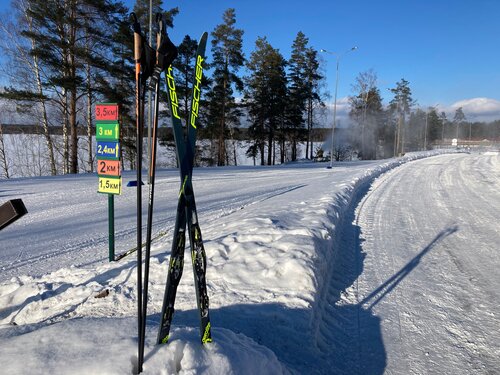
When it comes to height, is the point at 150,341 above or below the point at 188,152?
below

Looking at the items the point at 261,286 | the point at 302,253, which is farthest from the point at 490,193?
the point at 261,286

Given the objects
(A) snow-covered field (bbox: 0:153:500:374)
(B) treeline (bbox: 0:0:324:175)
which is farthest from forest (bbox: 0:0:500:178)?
(A) snow-covered field (bbox: 0:153:500:374)

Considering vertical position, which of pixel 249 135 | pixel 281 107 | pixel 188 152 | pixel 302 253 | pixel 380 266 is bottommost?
pixel 380 266

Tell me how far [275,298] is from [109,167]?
3.23 meters

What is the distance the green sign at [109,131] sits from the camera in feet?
16.1

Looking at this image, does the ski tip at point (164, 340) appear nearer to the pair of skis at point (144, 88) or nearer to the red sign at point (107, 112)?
the pair of skis at point (144, 88)

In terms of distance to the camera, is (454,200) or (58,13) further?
(58,13)

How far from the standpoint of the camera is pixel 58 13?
17000 millimetres

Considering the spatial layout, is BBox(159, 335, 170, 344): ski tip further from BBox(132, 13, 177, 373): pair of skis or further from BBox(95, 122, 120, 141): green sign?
BBox(95, 122, 120, 141): green sign

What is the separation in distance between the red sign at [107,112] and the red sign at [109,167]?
65 cm

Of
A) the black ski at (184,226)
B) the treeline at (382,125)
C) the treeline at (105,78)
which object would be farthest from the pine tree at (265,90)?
the black ski at (184,226)

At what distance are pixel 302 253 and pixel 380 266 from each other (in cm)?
169

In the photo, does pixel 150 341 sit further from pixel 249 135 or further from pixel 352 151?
pixel 352 151

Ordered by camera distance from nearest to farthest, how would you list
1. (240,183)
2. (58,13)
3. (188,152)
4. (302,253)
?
(188,152)
(302,253)
(240,183)
(58,13)
